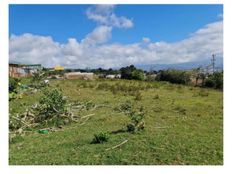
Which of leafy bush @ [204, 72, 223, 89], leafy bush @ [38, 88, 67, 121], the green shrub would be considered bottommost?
the green shrub

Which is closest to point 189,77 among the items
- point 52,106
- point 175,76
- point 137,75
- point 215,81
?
point 175,76

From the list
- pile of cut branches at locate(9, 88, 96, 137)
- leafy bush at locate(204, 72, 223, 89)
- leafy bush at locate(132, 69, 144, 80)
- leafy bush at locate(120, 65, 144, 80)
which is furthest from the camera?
leafy bush at locate(120, 65, 144, 80)

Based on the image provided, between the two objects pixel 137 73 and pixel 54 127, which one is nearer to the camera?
pixel 54 127

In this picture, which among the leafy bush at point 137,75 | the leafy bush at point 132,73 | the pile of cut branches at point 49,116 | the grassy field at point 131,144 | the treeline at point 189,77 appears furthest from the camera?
the leafy bush at point 132,73

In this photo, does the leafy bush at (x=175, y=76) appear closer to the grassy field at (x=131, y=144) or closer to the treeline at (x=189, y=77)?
the treeline at (x=189, y=77)

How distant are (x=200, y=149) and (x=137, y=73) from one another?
1925 centimetres

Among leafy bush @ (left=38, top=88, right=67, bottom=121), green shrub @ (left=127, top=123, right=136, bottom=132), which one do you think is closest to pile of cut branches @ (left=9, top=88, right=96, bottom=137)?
leafy bush @ (left=38, top=88, right=67, bottom=121)

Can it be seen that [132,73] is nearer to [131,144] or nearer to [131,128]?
[131,128]

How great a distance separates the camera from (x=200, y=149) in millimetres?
4379

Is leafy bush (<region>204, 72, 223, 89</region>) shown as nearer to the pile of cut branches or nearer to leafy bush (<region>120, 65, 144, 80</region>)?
leafy bush (<region>120, 65, 144, 80</region>)

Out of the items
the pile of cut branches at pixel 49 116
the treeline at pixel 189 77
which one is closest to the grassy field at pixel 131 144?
the pile of cut branches at pixel 49 116
